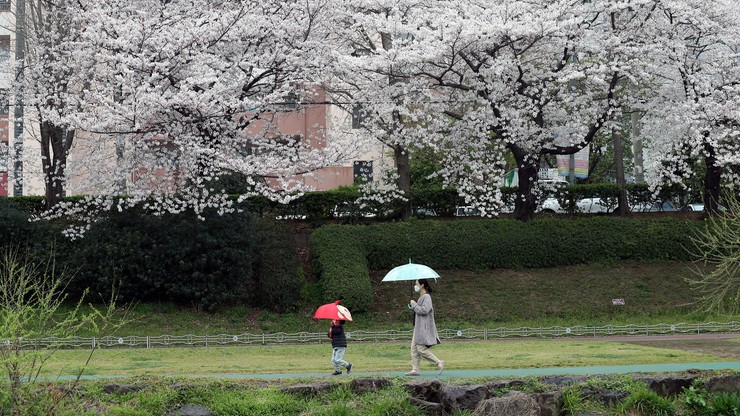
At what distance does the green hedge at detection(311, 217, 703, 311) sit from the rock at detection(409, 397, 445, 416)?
41.7ft

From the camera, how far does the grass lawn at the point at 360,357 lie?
1550cm

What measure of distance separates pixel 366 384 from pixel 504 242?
587 inches

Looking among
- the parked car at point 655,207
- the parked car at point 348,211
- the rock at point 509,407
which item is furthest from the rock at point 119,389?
the parked car at point 655,207

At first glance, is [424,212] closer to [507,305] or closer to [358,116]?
[358,116]

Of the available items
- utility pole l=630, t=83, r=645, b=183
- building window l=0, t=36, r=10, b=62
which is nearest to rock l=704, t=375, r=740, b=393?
utility pole l=630, t=83, r=645, b=183

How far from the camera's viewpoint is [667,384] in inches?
519

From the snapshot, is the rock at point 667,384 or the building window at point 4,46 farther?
the building window at point 4,46

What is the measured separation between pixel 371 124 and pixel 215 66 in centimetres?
523

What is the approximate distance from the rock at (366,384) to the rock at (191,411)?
199 cm

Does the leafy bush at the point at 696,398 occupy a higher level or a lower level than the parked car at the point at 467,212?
lower

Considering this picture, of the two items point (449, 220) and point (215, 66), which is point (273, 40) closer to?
point (215, 66)

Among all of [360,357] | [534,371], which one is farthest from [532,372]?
[360,357]

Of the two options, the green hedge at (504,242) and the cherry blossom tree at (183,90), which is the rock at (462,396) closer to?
the cherry blossom tree at (183,90)

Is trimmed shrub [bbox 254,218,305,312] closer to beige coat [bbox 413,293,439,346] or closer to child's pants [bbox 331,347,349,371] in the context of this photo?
child's pants [bbox 331,347,349,371]
